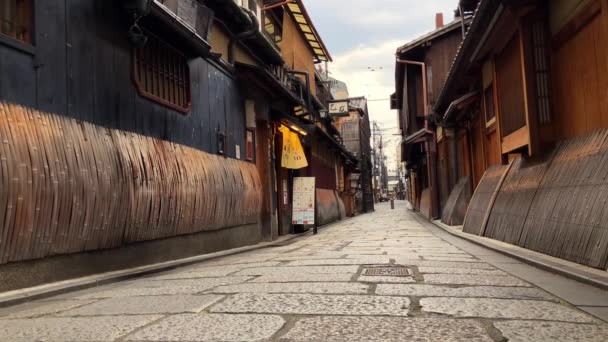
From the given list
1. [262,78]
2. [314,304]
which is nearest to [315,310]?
[314,304]

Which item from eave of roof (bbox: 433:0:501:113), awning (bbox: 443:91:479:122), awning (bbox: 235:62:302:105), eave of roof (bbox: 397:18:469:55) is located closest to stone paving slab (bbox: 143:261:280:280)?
eave of roof (bbox: 433:0:501:113)

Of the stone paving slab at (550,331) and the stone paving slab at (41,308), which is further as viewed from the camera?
the stone paving slab at (41,308)

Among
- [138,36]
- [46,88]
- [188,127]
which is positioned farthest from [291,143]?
[46,88]

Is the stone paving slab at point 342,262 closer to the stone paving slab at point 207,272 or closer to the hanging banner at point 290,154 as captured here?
the stone paving slab at point 207,272

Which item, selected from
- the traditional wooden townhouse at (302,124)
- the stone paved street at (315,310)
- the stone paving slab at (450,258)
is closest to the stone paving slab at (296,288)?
the stone paved street at (315,310)

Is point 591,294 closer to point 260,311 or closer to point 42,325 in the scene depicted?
point 260,311

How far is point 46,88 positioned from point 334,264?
5.04 metres

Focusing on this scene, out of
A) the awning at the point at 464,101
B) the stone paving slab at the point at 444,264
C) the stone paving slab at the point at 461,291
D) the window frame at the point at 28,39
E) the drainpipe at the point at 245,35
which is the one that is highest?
the drainpipe at the point at 245,35

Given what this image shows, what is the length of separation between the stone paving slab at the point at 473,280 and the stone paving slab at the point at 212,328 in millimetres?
2781

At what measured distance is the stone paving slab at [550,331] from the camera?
3.61 metres

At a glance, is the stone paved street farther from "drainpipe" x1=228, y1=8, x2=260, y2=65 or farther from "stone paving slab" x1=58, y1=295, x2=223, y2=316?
"drainpipe" x1=228, y1=8, x2=260, y2=65

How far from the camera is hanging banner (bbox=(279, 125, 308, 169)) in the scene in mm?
19062

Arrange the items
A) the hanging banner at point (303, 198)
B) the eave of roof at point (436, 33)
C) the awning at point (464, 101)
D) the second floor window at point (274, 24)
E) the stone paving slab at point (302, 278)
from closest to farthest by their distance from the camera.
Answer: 1. the stone paving slab at point (302, 278)
2. the awning at point (464, 101)
3. the hanging banner at point (303, 198)
4. the second floor window at point (274, 24)
5. the eave of roof at point (436, 33)

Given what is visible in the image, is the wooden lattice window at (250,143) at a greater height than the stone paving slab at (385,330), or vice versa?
the wooden lattice window at (250,143)
